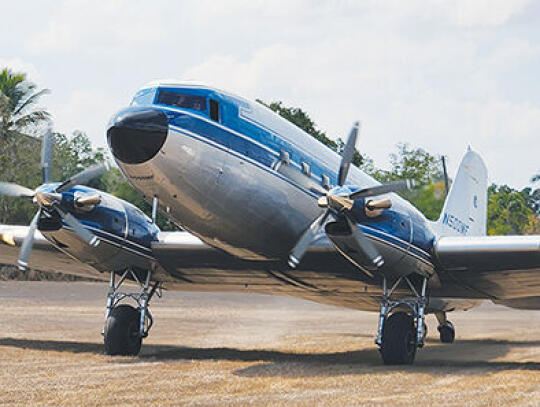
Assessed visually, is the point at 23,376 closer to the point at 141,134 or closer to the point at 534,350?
the point at 141,134

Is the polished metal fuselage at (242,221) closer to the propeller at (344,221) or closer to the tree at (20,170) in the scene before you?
the propeller at (344,221)

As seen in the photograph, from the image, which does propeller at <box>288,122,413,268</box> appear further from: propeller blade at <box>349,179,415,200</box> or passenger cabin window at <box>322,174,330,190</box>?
passenger cabin window at <box>322,174,330,190</box>

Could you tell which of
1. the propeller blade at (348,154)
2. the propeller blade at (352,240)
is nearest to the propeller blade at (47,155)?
the propeller blade at (348,154)

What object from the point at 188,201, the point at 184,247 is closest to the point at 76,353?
the point at 184,247

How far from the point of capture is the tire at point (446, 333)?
80.3 ft

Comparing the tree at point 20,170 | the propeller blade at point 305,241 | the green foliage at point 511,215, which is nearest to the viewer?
the propeller blade at point 305,241

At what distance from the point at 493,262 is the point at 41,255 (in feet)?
35.9

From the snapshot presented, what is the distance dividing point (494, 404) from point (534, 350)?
429 inches

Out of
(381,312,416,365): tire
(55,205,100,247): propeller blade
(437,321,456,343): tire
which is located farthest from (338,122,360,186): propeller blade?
(437,321,456,343): tire

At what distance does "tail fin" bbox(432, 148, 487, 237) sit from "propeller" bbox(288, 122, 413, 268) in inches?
222

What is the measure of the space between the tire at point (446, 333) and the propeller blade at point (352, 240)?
960 centimetres

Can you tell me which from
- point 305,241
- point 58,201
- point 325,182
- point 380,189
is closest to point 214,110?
point 305,241

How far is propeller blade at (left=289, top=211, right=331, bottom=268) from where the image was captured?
15359 millimetres

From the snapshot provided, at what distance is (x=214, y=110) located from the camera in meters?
15.3
